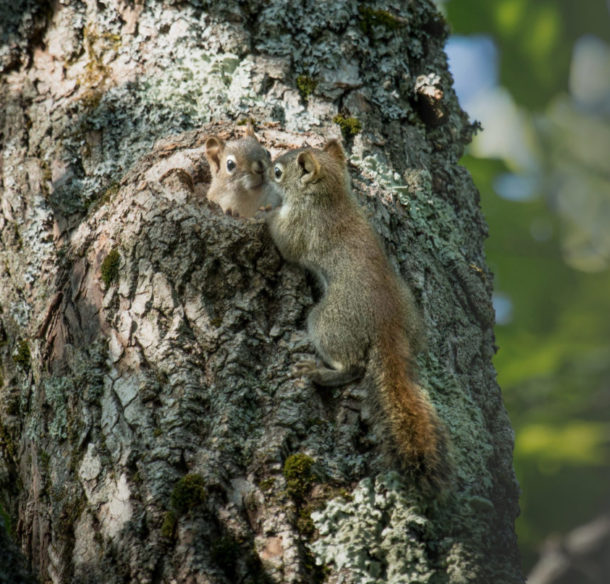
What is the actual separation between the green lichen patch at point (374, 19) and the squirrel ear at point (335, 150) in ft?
2.86

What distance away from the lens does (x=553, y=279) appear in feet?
12.2

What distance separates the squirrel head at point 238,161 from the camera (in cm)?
441

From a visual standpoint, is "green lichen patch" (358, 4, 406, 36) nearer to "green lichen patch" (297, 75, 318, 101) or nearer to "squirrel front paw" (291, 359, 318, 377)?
"green lichen patch" (297, 75, 318, 101)

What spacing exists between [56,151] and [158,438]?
7.07 ft

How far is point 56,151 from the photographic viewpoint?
4434 mm

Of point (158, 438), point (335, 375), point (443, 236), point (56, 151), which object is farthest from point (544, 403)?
point (56, 151)

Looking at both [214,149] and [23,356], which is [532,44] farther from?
[23,356]

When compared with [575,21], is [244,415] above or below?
below

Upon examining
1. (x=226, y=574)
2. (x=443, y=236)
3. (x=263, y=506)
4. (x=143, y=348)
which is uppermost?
(x=443, y=236)

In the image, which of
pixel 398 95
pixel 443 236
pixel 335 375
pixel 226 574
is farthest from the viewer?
pixel 398 95

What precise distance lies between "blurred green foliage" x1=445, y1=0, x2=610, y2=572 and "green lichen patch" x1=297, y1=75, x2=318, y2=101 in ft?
3.75

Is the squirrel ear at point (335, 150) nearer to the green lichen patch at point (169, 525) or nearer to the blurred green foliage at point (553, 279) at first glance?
the blurred green foliage at point (553, 279)

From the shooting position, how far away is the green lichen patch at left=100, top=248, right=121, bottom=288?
146 inches

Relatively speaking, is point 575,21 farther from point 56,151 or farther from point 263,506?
point 56,151
